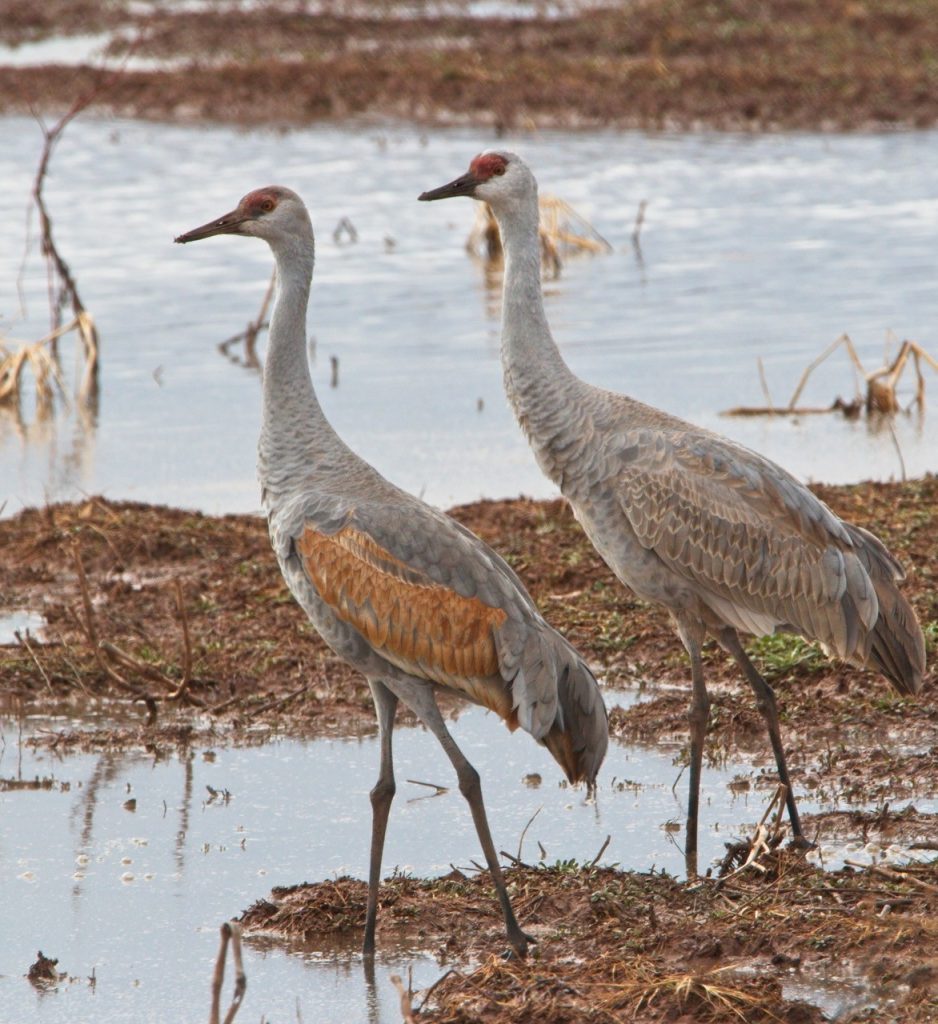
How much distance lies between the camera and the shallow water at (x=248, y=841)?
5.09 meters

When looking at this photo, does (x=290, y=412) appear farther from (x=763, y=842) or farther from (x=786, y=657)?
(x=786, y=657)

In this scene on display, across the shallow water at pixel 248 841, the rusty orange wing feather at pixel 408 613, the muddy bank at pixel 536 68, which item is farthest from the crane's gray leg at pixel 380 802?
the muddy bank at pixel 536 68

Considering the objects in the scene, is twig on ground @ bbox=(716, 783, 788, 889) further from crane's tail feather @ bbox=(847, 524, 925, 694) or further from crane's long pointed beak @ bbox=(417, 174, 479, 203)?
crane's long pointed beak @ bbox=(417, 174, 479, 203)

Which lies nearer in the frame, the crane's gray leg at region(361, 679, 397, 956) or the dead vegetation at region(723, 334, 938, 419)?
the crane's gray leg at region(361, 679, 397, 956)

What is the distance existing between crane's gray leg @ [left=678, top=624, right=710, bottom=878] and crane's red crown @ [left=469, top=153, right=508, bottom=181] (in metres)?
1.84

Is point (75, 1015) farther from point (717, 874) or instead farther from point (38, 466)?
point (38, 466)

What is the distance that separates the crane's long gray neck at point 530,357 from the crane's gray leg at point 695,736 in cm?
91

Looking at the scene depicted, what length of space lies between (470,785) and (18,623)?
3850mm

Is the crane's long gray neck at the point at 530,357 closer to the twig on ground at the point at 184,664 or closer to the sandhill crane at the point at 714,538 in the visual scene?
the sandhill crane at the point at 714,538

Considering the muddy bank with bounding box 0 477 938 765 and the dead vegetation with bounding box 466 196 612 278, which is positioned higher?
the dead vegetation with bounding box 466 196 612 278

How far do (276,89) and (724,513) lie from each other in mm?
25698

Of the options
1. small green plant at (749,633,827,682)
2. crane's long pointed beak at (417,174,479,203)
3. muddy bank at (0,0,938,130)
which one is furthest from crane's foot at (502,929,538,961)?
muddy bank at (0,0,938,130)

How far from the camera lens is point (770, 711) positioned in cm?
624

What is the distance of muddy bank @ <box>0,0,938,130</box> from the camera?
27.3 metres
